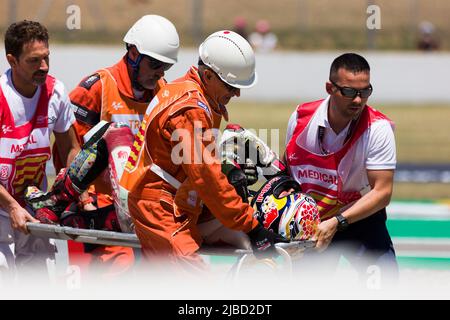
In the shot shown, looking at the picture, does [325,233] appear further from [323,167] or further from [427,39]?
[427,39]

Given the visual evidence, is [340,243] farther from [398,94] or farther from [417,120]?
[398,94]

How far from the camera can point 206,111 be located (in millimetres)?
5371

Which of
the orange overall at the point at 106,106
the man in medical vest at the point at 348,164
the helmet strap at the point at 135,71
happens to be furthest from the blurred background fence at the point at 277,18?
the man in medical vest at the point at 348,164

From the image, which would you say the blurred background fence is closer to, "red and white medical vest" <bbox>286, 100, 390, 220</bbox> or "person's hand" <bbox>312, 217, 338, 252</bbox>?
"red and white medical vest" <bbox>286, 100, 390, 220</bbox>

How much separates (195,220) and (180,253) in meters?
0.27

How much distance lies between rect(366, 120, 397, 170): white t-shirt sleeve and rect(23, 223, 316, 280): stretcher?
29.9 inches

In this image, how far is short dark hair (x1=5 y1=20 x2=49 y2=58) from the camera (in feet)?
20.2

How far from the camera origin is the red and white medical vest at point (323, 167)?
6426 millimetres

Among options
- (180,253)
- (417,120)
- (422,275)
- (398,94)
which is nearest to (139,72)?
(180,253)

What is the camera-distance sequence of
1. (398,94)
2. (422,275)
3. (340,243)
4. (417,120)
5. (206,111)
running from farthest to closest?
(398,94) < (417,120) < (422,275) < (340,243) < (206,111)

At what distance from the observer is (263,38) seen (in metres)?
27.6

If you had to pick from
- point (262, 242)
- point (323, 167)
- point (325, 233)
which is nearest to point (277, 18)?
point (323, 167)

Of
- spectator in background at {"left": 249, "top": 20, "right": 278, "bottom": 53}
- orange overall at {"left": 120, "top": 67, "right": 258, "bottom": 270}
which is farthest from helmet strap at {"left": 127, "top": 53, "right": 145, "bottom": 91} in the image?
spectator in background at {"left": 249, "top": 20, "right": 278, "bottom": 53}

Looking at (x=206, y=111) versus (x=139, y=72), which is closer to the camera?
(x=206, y=111)
